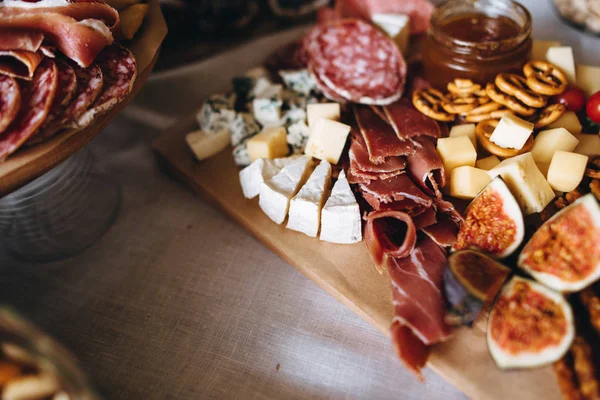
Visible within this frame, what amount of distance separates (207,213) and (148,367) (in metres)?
0.56

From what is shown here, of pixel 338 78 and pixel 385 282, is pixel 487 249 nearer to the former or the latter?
pixel 385 282

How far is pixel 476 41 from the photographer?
1527 mm

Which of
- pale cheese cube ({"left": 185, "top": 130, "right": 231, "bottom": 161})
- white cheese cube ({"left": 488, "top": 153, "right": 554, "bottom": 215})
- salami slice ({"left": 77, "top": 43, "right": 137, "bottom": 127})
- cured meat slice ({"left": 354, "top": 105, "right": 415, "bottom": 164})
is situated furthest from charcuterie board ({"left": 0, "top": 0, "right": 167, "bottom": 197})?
white cheese cube ({"left": 488, "top": 153, "right": 554, "bottom": 215})

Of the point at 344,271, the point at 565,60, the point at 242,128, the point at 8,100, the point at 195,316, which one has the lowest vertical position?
the point at 195,316

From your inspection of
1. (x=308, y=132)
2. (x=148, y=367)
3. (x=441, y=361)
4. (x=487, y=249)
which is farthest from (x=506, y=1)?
(x=148, y=367)

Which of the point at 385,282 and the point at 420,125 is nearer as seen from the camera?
the point at 385,282

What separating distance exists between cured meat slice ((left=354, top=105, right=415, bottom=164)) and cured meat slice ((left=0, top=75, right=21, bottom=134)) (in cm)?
92

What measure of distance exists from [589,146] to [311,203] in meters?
0.87

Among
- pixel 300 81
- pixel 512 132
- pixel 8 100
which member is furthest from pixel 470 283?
pixel 8 100

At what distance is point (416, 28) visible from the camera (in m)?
1.91

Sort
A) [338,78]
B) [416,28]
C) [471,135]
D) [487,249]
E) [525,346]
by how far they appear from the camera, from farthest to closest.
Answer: [416,28] < [338,78] < [471,135] < [487,249] < [525,346]

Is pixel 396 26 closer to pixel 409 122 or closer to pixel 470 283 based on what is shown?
pixel 409 122

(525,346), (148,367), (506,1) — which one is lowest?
(148,367)

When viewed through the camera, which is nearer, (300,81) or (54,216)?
(54,216)
